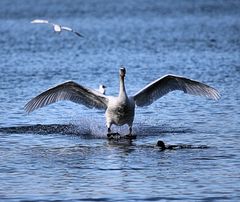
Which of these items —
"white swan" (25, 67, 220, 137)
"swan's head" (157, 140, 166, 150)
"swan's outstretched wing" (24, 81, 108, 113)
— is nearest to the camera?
"swan's head" (157, 140, 166, 150)

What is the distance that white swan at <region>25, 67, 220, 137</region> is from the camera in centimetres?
2134

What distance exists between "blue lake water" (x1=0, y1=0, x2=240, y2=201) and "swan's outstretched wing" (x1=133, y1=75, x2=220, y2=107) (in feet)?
2.41

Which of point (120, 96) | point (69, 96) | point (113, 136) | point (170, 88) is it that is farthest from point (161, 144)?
point (69, 96)

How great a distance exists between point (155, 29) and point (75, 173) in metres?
50.4

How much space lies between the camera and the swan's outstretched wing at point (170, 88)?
71.8 feet

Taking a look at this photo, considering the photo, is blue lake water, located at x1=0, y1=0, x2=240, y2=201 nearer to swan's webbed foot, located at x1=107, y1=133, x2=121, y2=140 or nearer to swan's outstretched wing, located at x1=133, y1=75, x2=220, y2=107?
swan's webbed foot, located at x1=107, y1=133, x2=121, y2=140

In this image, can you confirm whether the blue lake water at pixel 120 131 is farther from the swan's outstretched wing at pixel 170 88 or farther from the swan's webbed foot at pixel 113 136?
the swan's outstretched wing at pixel 170 88

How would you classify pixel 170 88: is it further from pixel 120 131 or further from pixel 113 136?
pixel 113 136

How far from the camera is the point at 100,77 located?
110ft

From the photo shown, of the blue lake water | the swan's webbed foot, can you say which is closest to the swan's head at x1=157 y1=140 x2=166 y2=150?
the blue lake water

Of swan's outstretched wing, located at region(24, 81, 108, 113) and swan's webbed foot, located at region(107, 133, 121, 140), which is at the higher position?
swan's outstretched wing, located at region(24, 81, 108, 113)

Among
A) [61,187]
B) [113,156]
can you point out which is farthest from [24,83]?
[61,187]

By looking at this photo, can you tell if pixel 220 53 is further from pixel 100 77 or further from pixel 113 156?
pixel 113 156

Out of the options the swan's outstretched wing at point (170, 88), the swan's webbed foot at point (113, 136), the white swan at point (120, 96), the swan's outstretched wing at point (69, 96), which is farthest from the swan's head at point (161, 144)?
the swan's outstretched wing at point (69, 96)
